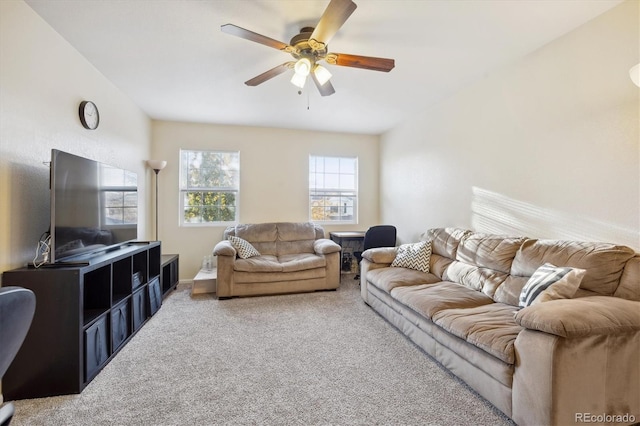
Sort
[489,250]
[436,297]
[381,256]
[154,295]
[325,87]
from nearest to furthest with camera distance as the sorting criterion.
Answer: [436,297] < [325,87] < [489,250] < [154,295] < [381,256]

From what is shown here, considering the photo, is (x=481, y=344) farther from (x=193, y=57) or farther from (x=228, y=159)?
(x=228, y=159)

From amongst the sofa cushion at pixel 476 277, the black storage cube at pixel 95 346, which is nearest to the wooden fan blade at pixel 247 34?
the black storage cube at pixel 95 346

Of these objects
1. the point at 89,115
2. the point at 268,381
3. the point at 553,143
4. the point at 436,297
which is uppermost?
the point at 89,115

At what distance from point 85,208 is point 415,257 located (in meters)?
3.22

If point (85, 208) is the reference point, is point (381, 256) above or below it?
below

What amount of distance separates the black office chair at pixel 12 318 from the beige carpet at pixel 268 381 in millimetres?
1072

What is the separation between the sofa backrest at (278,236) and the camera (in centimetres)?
451

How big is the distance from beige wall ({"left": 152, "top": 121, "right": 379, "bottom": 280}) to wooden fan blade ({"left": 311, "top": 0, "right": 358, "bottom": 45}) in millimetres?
3098

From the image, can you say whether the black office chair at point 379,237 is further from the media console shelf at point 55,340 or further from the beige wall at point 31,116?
the beige wall at point 31,116

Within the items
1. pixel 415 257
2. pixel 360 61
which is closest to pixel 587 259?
pixel 415 257

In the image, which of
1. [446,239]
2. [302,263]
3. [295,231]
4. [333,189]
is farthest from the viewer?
[333,189]

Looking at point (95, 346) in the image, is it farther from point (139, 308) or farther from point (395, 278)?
point (395, 278)

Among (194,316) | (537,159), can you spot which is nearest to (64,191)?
(194,316)

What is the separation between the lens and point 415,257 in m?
3.37
